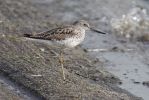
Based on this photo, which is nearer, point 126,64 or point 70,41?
point 70,41

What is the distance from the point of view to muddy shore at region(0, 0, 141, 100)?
8.84 metres

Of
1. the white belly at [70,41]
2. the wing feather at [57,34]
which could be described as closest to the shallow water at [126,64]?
the white belly at [70,41]

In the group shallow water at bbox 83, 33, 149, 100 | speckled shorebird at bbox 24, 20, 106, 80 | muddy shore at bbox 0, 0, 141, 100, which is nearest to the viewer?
muddy shore at bbox 0, 0, 141, 100

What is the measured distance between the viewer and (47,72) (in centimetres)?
957

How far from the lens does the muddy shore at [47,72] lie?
884 centimetres

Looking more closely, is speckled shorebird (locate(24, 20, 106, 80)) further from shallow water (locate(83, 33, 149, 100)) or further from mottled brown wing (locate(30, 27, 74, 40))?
shallow water (locate(83, 33, 149, 100))

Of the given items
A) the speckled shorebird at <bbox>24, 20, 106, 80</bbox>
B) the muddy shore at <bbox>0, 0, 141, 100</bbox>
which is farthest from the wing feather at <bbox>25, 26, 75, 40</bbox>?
the muddy shore at <bbox>0, 0, 141, 100</bbox>

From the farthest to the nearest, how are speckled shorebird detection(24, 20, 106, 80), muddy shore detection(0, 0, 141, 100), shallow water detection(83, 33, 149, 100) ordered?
shallow water detection(83, 33, 149, 100) < speckled shorebird detection(24, 20, 106, 80) < muddy shore detection(0, 0, 141, 100)

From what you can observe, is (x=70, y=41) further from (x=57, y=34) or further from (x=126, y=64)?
(x=126, y=64)

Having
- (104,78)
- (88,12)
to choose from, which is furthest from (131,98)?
(88,12)

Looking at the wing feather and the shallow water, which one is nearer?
the wing feather

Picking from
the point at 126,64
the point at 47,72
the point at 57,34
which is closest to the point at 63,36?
the point at 57,34

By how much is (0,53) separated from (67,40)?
1.29 meters

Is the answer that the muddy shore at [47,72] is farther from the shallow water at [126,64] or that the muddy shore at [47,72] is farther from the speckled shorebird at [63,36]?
the speckled shorebird at [63,36]
